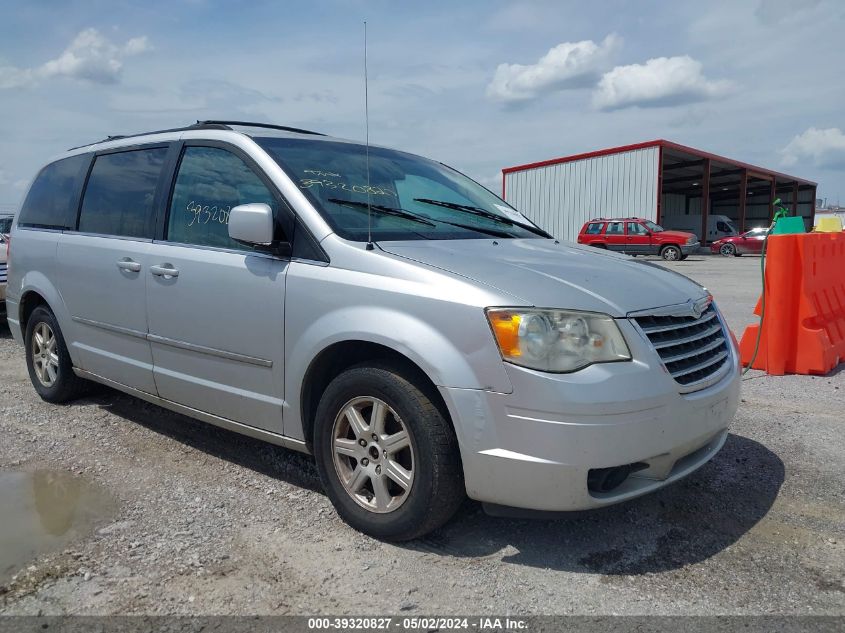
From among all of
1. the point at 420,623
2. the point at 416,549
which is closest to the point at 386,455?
the point at 416,549

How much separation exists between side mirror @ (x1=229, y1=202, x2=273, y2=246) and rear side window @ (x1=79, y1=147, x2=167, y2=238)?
1055 millimetres

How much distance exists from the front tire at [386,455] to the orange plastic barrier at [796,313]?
162 inches

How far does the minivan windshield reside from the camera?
3270 millimetres

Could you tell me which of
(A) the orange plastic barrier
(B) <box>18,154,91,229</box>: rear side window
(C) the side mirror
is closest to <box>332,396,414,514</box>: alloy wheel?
(C) the side mirror

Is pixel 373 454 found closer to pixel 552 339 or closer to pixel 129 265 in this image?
pixel 552 339

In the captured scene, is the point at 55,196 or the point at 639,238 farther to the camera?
the point at 639,238

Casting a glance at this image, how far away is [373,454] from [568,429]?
2.83 ft

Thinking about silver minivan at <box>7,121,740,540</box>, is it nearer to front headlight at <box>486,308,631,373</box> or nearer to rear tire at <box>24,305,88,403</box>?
front headlight at <box>486,308,631,373</box>

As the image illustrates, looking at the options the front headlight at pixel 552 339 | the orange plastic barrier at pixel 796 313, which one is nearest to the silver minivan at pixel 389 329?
the front headlight at pixel 552 339

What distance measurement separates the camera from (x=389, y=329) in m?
2.76

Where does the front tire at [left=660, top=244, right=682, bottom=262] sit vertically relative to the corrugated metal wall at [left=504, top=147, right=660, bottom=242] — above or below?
below

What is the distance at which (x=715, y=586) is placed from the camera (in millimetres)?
2592

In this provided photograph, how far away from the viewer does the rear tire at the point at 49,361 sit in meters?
4.80

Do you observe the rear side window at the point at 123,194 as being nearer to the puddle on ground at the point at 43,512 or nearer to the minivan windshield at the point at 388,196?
the minivan windshield at the point at 388,196
